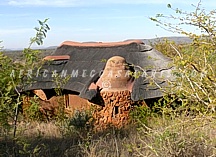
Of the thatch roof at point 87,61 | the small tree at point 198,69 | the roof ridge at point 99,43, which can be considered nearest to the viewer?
the small tree at point 198,69

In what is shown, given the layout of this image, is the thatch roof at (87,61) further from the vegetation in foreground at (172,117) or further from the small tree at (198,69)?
the small tree at (198,69)

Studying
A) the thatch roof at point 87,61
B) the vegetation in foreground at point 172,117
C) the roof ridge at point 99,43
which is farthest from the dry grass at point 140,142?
the roof ridge at point 99,43

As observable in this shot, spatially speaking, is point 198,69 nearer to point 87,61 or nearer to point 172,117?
point 172,117

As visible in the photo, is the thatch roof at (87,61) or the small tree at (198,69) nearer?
the small tree at (198,69)

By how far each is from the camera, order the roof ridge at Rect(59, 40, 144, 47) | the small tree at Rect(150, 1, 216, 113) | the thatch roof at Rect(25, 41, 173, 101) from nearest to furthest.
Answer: the small tree at Rect(150, 1, 216, 113)
the thatch roof at Rect(25, 41, 173, 101)
the roof ridge at Rect(59, 40, 144, 47)

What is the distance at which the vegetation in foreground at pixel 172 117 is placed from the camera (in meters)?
3.68

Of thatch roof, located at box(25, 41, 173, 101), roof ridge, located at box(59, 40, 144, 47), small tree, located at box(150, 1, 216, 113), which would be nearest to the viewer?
small tree, located at box(150, 1, 216, 113)

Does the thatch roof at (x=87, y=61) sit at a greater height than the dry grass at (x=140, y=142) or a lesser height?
greater

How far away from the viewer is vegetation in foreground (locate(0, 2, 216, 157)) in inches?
145

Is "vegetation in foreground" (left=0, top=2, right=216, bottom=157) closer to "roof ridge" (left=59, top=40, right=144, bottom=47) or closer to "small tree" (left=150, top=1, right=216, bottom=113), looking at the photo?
"small tree" (left=150, top=1, right=216, bottom=113)

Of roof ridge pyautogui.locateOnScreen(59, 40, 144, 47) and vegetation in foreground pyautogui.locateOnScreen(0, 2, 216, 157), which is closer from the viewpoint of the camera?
vegetation in foreground pyautogui.locateOnScreen(0, 2, 216, 157)

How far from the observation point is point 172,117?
15.2 ft

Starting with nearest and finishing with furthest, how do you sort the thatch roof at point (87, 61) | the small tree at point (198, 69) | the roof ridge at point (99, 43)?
the small tree at point (198, 69) → the thatch roof at point (87, 61) → the roof ridge at point (99, 43)

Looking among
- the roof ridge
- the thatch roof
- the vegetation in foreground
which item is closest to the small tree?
the vegetation in foreground
